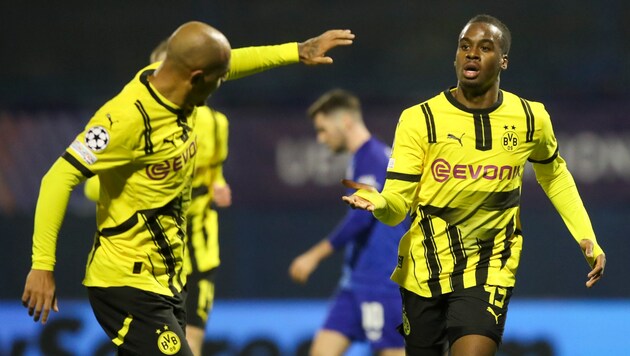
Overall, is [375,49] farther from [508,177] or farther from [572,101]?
[508,177]

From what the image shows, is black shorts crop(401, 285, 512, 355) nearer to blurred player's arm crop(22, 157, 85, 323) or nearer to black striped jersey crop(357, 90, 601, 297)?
black striped jersey crop(357, 90, 601, 297)

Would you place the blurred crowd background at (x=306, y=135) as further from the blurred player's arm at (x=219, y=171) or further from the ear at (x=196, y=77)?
the ear at (x=196, y=77)

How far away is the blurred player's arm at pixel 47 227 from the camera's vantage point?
4270 millimetres

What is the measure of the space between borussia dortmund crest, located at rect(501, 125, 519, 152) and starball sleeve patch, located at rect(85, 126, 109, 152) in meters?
1.72

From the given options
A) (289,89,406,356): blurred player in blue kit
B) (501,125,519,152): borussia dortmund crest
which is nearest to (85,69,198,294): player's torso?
(501,125,519,152): borussia dortmund crest

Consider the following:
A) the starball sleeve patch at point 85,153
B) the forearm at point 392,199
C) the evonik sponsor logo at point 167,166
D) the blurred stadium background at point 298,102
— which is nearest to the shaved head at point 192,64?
the evonik sponsor logo at point 167,166

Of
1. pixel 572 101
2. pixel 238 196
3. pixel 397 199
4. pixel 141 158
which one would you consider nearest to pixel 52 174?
pixel 141 158

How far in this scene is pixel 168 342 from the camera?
451 cm

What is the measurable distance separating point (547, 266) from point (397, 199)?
246 inches

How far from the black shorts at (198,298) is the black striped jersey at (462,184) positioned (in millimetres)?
1918

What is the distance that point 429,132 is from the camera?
4816 millimetres

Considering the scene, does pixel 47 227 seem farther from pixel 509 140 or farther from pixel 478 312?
pixel 509 140

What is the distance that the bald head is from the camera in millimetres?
4312

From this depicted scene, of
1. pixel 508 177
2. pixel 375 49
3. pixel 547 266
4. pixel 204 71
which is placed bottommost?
pixel 547 266
